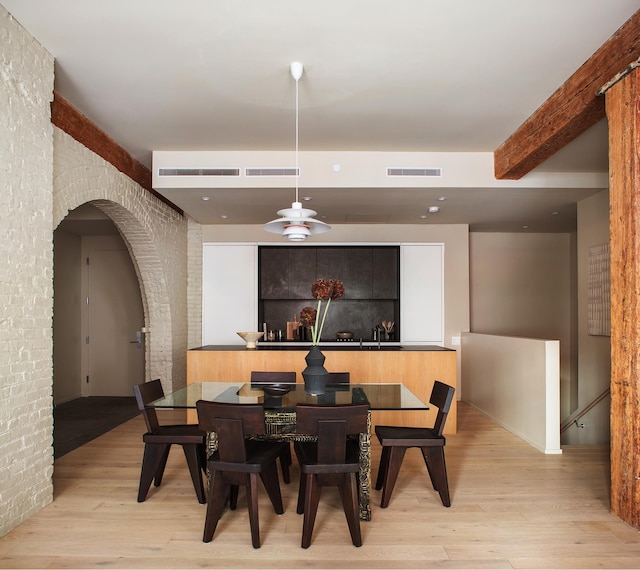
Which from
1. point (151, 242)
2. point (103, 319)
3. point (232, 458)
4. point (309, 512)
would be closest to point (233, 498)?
point (232, 458)

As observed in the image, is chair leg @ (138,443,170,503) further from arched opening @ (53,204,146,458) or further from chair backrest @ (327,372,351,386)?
arched opening @ (53,204,146,458)

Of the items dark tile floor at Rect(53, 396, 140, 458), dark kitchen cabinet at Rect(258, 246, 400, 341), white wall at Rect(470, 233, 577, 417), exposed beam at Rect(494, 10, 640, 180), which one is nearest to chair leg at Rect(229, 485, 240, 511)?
dark tile floor at Rect(53, 396, 140, 458)

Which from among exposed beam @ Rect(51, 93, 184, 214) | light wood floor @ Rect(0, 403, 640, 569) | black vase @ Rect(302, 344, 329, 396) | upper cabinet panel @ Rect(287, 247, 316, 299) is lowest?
light wood floor @ Rect(0, 403, 640, 569)

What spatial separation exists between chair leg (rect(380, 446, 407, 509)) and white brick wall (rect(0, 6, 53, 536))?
2345 millimetres

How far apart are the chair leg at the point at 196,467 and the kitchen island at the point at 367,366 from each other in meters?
1.92

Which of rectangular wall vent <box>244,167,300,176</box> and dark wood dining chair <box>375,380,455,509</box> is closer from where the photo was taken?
dark wood dining chair <box>375,380,455,509</box>

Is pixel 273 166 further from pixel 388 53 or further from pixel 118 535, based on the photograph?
pixel 118 535

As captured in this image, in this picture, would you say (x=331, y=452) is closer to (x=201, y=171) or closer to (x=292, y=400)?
(x=292, y=400)

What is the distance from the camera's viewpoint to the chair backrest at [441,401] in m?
3.25

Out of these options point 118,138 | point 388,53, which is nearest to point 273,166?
point 118,138

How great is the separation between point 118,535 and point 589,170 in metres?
5.63

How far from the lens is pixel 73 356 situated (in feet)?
24.4

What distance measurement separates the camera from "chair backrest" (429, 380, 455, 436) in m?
3.25

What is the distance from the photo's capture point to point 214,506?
2.81 metres
